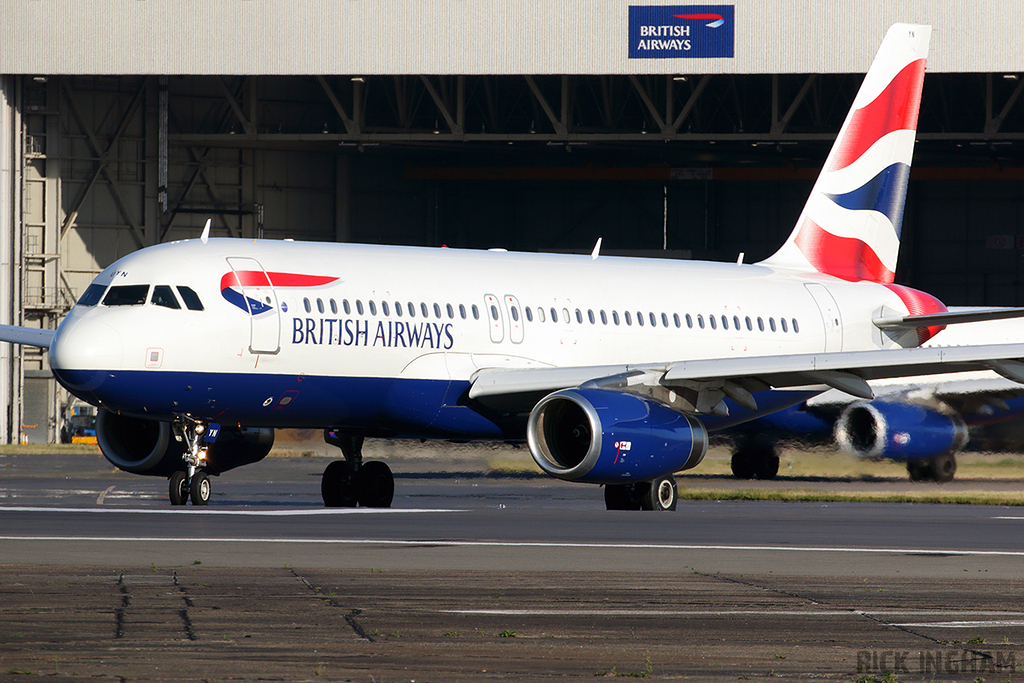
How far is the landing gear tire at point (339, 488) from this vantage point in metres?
22.7

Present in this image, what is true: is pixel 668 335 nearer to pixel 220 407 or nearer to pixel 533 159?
pixel 220 407

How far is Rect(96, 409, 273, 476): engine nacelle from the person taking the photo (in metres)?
21.4

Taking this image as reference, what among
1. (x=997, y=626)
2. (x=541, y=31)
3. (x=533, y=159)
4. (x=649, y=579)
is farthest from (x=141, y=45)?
(x=997, y=626)

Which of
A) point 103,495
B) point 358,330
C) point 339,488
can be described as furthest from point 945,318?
point 103,495

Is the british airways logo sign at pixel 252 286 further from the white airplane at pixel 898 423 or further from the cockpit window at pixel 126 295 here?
the white airplane at pixel 898 423

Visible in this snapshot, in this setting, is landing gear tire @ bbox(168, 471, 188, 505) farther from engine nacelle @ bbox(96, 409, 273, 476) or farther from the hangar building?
the hangar building

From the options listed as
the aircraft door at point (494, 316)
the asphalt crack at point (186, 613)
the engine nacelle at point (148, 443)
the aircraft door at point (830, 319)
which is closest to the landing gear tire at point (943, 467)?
the aircraft door at point (830, 319)

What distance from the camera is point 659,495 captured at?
21.7m

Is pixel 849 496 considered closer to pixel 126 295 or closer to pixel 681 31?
pixel 126 295

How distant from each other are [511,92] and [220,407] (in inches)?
1311

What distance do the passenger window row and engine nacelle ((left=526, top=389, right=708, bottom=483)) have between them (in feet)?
7.46

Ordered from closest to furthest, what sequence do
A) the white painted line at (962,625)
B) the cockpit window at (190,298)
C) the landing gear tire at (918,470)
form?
the white painted line at (962,625), the cockpit window at (190,298), the landing gear tire at (918,470)

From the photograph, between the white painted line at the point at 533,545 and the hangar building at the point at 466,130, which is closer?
the white painted line at the point at 533,545

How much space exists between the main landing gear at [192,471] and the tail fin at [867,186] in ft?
41.2
